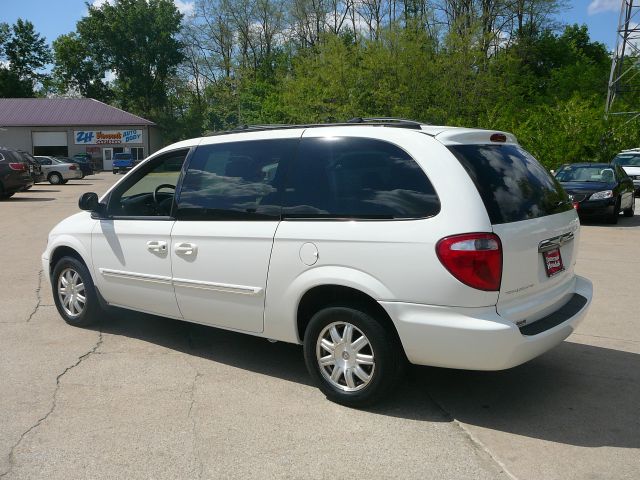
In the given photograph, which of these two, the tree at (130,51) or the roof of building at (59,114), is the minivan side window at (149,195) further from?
the tree at (130,51)

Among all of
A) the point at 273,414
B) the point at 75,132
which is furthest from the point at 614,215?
the point at 75,132

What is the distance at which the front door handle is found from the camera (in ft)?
15.7

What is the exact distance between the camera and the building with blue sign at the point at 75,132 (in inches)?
2306

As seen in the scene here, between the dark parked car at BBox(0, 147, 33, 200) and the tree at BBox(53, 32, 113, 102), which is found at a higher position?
the tree at BBox(53, 32, 113, 102)

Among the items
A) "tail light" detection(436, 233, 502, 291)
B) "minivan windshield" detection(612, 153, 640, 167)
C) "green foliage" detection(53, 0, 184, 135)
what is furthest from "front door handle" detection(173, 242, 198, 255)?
"green foliage" detection(53, 0, 184, 135)

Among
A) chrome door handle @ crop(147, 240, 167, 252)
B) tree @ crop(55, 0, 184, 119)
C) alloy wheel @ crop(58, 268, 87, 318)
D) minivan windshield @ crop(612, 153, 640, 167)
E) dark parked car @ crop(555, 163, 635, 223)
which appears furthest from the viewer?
tree @ crop(55, 0, 184, 119)

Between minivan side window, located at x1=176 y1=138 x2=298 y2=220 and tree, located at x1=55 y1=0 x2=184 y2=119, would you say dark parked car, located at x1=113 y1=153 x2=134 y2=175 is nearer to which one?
tree, located at x1=55 y1=0 x2=184 y2=119

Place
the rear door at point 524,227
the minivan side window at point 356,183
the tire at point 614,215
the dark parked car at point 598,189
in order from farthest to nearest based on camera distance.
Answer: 1. the tire at point 614,215
2. the dark parked car at point 598,189
3. the minivan side window at point 356,183
4. the rear door at point 524,227

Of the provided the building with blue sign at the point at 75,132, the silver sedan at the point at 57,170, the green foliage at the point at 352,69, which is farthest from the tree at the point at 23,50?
the silver sedan at the point at 57,170

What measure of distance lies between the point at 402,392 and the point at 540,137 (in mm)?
20688

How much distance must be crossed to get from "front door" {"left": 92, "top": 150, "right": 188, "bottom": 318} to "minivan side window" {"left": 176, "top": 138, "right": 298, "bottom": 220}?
9.9 inches

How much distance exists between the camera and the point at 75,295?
19.8 feet

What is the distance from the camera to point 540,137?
23125mm

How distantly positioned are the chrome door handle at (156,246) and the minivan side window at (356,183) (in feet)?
3.96
